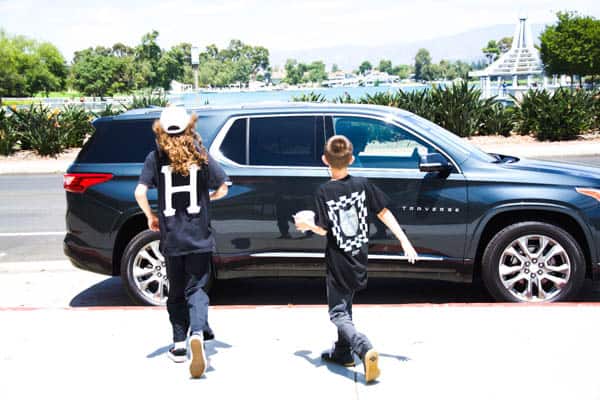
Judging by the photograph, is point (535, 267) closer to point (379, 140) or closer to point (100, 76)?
point (379, 140)

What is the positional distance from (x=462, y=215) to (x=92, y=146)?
3328 mm

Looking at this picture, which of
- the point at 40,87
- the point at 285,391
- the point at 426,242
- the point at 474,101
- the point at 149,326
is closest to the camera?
the point at 285,391

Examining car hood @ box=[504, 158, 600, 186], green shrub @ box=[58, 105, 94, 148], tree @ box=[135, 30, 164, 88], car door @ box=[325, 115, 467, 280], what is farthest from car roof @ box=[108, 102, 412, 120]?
tree @ box=[135, 30, 164, 88]

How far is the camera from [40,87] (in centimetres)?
14875

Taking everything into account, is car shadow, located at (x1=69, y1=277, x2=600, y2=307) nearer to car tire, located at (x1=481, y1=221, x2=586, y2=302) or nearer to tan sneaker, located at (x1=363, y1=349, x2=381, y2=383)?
car tire, located at (x1=481, y1=221, x2=586, y2=302)

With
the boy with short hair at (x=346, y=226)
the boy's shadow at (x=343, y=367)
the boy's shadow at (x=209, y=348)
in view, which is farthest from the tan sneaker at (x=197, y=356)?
the boy with short hair at (x=346, y=226)

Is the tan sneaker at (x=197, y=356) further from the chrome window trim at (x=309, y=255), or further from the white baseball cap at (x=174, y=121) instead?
the chrome window trim at (x=309, y=255)

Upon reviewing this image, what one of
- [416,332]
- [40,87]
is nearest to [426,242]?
[416,332]

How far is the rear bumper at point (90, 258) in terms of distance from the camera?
6742 mm

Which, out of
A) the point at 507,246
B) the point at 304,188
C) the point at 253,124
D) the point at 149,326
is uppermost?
the point at 253,124

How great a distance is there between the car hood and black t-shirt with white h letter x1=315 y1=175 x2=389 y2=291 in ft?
7.36

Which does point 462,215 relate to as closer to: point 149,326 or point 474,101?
point 149,326

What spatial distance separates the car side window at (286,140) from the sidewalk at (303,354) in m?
1.26

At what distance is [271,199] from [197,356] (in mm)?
1955
